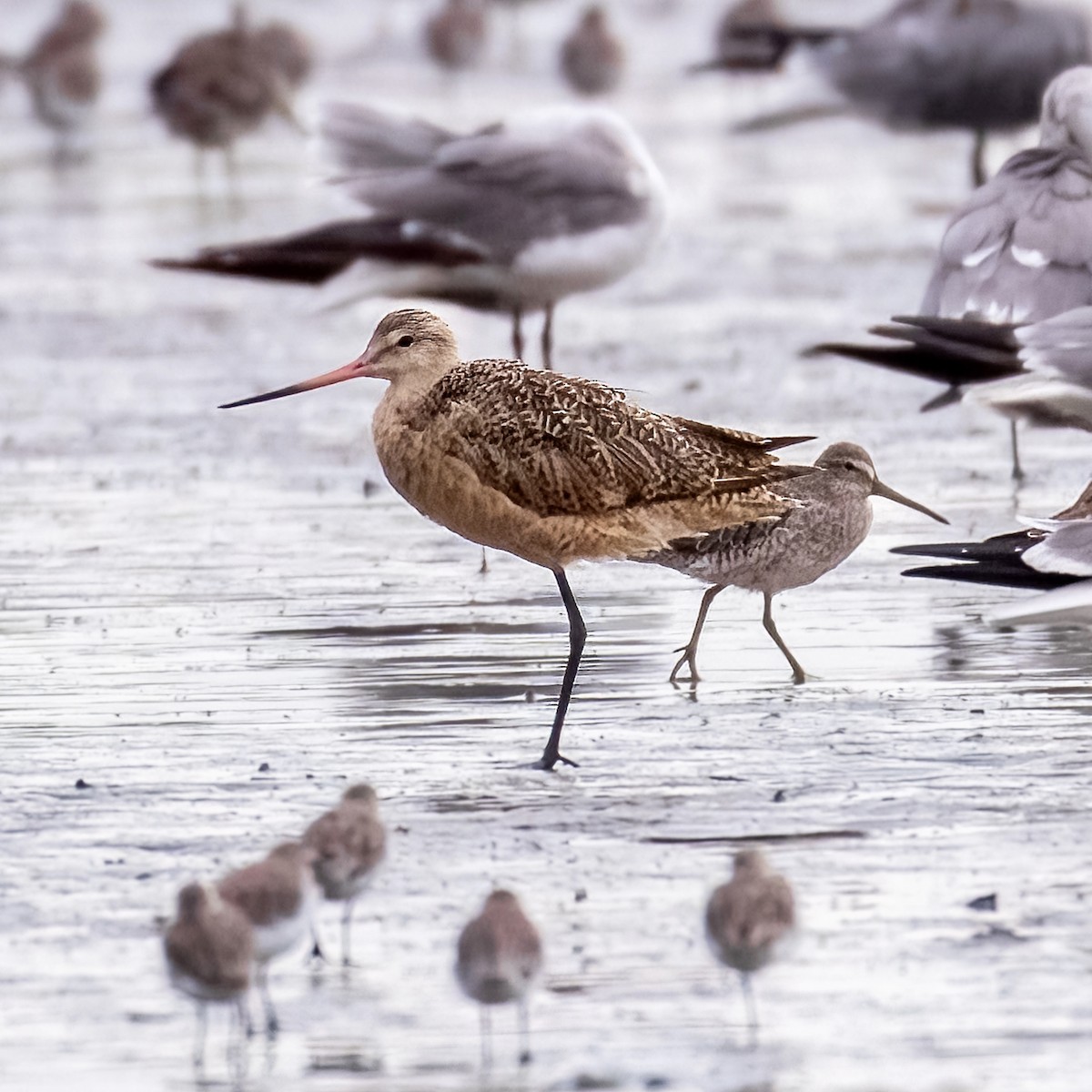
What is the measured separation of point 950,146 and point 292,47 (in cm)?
621

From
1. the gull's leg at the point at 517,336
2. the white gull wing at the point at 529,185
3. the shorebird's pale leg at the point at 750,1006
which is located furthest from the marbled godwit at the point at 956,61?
the shorebird's pale leg at the point at 750,1006

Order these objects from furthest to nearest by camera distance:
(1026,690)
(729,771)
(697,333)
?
(697,333) → (1026,690) → (729,771)

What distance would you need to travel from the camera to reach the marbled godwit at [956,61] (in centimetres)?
1528

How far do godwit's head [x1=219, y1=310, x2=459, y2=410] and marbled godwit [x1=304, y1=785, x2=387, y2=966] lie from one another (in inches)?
68.1

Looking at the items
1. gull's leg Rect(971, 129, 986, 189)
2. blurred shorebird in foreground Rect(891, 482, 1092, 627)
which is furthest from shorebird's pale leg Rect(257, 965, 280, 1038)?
gull's leg Rect(971, 129, 986, 189)

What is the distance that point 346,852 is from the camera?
4555 mm

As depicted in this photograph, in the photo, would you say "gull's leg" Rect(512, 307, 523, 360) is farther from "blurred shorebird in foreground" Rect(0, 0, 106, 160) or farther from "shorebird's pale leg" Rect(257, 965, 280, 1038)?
"blurred shorebird in foreground" Rect(0, 0, 106, 160)

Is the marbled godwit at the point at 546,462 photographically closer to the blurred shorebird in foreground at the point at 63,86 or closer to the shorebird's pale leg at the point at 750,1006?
the shorebird's pale leg at the point at 750,1006

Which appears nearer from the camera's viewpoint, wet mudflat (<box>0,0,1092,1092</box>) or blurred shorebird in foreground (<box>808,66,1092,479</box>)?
wet mudflat (<box>0,0,1092,1092</box>)

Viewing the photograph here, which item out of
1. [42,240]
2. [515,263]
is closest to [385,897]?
[515,263]

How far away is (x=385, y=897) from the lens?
16.1 ft

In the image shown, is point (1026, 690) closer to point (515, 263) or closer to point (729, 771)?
point (729, 771)

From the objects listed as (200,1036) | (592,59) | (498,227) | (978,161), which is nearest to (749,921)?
(200,1036)

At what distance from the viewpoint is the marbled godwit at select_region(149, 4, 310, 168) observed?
1906 centimetres
